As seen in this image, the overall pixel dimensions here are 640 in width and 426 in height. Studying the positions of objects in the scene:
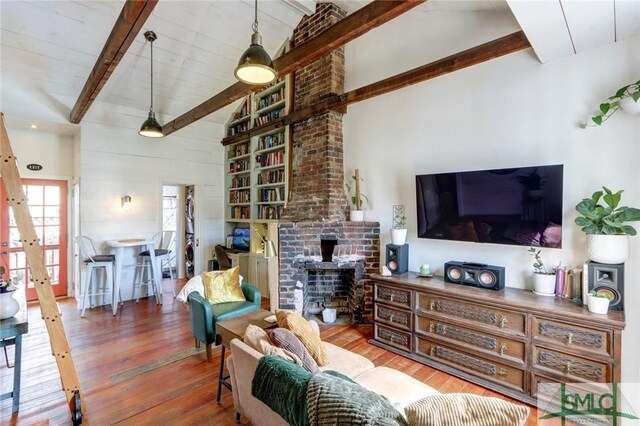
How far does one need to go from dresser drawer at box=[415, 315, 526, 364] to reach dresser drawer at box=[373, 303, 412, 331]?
0.34 ft

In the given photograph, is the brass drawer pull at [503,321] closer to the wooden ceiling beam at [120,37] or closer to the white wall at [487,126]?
the white wall at [487,126]

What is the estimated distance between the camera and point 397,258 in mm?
3484

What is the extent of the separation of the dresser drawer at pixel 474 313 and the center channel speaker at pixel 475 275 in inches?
11.5

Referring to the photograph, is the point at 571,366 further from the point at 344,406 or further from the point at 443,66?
the point at 443,66

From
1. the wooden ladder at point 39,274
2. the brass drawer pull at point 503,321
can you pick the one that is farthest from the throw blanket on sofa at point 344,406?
the wooden ladder at point 39,274

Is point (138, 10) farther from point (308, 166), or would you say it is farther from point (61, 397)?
point (61, 397)

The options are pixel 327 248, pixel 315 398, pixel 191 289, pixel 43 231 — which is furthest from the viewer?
pixel 43 231

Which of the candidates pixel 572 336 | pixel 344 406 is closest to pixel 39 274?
pixel 344 406

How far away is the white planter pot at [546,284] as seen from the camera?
259cm

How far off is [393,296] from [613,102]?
2.49 m

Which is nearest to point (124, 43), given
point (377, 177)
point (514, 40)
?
point (377, 177)

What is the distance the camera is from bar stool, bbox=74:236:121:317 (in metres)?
4.42

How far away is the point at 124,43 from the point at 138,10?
0.58 meters

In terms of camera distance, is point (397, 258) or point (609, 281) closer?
point (609, 281)
